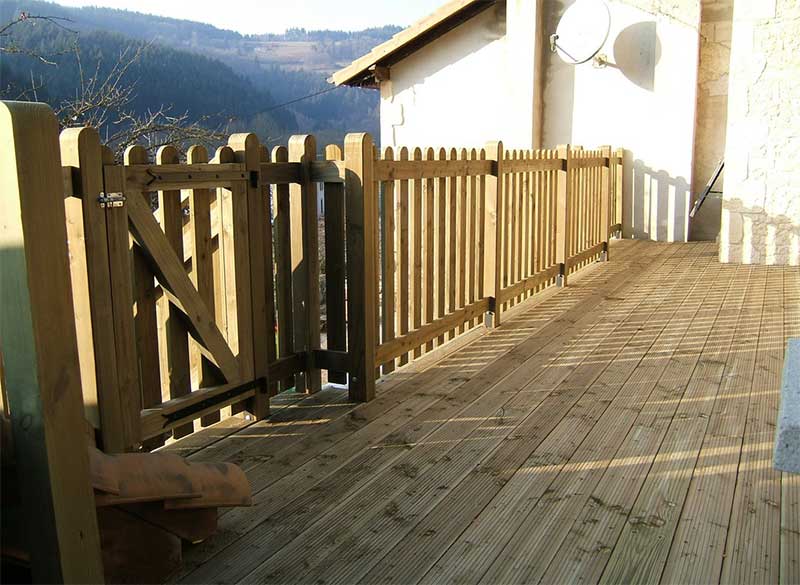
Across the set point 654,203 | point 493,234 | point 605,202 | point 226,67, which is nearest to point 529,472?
point 493,234

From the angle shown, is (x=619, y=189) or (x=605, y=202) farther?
(x=619, y=189)

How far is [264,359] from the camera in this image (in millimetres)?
3555

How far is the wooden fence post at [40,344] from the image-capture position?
1714 millimetres

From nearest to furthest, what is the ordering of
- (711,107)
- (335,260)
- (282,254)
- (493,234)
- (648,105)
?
(282,254), (335,260), (493,234), (711,107), (648,105)

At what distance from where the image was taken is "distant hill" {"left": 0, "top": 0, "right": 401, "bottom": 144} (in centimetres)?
1068

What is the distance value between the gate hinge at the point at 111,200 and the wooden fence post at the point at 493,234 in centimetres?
312

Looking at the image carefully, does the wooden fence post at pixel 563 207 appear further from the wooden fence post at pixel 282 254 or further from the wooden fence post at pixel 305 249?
the wooden fence post at pixel 282 254

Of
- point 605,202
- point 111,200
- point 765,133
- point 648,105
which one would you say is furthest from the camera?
point 648,105

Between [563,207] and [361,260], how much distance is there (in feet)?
12.0

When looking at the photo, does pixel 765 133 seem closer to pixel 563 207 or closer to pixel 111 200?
pixel 563 207

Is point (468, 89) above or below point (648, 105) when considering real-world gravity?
above

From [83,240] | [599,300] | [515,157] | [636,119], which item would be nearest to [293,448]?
[83,240]

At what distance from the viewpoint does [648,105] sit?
10.4 m

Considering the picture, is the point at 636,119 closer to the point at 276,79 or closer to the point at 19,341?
the point at 19,341
